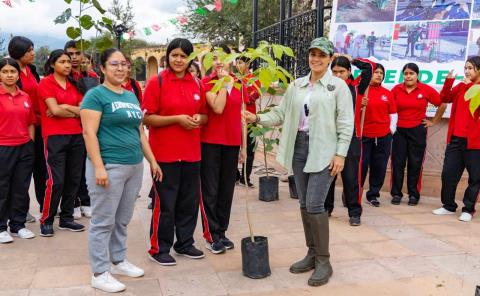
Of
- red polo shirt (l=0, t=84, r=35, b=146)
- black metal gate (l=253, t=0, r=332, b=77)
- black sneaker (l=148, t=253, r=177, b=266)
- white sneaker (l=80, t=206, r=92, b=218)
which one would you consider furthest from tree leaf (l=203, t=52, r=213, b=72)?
black metal gate (l=253, t=0, r=332, b=77)

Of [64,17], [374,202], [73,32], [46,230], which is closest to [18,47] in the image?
[73,32]

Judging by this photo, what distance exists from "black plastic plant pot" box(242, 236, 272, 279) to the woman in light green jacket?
364 mm

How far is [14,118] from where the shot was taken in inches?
172

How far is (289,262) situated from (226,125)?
125 centimetres

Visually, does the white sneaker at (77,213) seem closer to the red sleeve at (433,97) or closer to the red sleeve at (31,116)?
the red sleeve at (31,116)

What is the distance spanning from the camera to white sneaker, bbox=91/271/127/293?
3.32 m

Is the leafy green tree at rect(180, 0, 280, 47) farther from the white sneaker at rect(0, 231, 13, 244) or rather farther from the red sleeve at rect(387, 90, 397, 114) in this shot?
the white sneaker at rect(0, 231, 13, 244)

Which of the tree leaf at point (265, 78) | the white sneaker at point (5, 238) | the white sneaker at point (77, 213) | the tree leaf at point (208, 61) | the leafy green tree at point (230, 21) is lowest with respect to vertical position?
the white sneaker at point (77, 213)

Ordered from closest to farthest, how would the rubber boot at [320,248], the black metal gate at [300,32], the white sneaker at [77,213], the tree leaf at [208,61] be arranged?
the tree leaf at [208,61]
the rubber boot at [320,248]
the white sneaker at [77,213]
the black metal gate at [300,32]

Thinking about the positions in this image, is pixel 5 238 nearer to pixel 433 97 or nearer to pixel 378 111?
pixel 378 111

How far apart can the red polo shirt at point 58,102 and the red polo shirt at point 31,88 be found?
0.29 m

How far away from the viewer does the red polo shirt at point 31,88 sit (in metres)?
4.79

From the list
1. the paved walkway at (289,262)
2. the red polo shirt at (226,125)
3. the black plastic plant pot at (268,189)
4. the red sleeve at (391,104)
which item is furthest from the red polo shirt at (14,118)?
the red sleeve at (391,104)

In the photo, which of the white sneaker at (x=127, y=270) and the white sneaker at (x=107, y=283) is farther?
the white sneaker at (x=127, y=270)
